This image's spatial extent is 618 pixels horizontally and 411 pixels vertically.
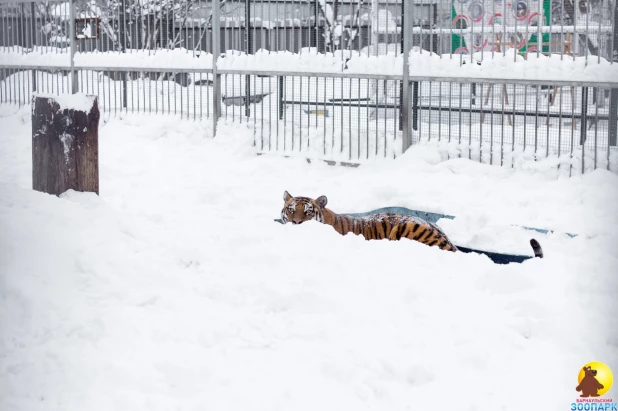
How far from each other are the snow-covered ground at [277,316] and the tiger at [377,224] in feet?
2.02

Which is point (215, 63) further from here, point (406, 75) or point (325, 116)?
point (406, 75)

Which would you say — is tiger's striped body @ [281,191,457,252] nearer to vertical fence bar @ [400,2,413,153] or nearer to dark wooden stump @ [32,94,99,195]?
dark wooden stump @ [32,94,99,195]

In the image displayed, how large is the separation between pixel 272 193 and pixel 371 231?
2.40 meters

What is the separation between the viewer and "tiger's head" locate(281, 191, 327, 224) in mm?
6820

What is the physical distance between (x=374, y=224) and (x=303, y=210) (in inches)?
24.0

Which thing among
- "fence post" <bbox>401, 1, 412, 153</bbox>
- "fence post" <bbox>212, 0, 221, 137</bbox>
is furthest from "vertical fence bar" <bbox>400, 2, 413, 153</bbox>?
"fence post" <bbox>212, 0, 221, 137</bbox>

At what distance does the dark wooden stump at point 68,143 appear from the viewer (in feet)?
19.2

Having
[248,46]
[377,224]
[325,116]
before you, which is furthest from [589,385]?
[248,46]

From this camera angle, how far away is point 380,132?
386 inches

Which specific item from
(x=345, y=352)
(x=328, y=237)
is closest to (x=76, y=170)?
(x=328, y=237)

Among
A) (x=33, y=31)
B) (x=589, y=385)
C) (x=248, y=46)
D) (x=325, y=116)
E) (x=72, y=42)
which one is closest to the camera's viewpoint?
(x=589, y=385)

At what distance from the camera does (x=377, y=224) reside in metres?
6.57

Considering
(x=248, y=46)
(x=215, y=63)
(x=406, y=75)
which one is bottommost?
(x=406, y=75)

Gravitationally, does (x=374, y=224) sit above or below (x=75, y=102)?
below
